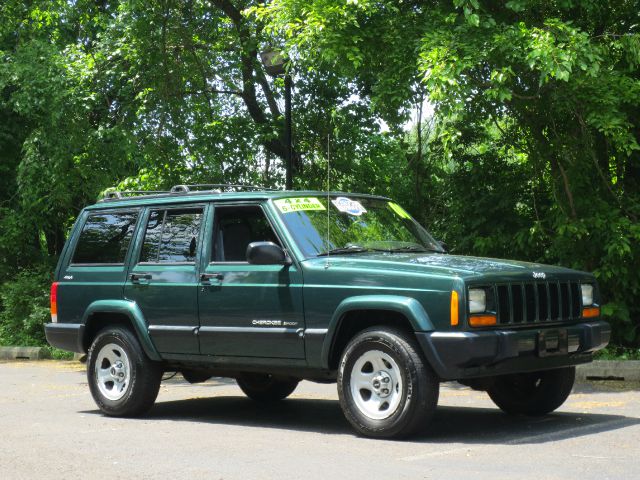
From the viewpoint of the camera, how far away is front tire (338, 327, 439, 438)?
7770 millimetres

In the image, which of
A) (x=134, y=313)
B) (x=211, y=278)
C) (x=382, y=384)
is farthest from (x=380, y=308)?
(x=134, y=313)

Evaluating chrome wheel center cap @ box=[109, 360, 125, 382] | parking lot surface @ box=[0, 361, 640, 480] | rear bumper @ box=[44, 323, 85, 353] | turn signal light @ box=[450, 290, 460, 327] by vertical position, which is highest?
turn signal light @ box=[450, 290, 460, 327]

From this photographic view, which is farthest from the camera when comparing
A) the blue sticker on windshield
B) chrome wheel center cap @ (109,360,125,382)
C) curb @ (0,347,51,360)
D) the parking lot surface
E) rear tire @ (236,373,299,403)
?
curb @ (0,347,51,360)

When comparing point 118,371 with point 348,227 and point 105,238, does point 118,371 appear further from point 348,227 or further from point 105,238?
point 348,227

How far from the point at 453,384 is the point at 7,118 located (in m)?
14.6

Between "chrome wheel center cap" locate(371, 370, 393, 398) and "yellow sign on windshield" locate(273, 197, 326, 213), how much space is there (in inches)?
67.8

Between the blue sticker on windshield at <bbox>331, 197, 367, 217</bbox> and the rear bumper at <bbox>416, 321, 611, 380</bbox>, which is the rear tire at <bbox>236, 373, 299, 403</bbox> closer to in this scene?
the blue sticker on windshield at <bbox>331, 197, 367, 217</bbox>

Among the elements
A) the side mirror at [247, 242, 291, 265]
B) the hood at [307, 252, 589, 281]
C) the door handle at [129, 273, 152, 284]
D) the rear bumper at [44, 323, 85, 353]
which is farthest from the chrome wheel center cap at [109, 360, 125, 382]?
the hood at [307, 252, 589, 281]

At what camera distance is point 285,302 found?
340 inches

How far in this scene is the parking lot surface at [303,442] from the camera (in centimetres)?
685

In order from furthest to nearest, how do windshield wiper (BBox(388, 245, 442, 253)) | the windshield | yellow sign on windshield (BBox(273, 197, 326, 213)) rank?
windshield wiper (BBox(388, 245, 442, 253)), yellow sign on windshield (BBox(273, 197, 326, 213)), the windshield

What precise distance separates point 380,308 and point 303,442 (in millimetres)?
1189

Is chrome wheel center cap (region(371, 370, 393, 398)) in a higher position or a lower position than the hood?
lower

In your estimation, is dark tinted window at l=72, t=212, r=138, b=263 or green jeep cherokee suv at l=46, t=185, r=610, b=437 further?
dark tinted window at l=72, t=212, r=138, b=263
